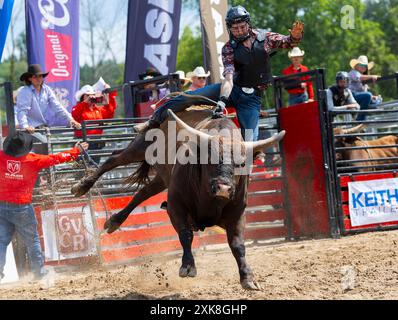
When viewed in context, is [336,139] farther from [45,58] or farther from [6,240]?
[6,240]

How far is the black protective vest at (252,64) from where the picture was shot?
712cm

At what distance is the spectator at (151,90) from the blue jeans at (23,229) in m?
3.10

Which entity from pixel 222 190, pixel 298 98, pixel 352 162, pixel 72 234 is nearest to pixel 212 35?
pixel 298 98

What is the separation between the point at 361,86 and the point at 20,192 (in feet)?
21.2

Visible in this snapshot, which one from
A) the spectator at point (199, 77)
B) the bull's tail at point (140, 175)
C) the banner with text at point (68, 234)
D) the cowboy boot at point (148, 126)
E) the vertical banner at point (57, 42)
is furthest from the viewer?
the vertical banner at point (57, 42)

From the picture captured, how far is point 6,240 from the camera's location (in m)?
7.93

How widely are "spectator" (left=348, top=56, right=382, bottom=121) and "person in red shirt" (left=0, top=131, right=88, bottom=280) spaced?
5691mm

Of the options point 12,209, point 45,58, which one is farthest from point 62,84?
point 12,209

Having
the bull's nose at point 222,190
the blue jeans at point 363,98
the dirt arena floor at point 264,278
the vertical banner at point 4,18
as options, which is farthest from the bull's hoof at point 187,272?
the blue jeans at point 363,98

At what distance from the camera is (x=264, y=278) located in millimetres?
6941

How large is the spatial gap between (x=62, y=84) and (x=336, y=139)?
4.16m

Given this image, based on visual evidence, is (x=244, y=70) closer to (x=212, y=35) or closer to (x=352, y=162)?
(x=212, y=35)

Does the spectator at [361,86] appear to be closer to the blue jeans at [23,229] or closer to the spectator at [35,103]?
the spectator at [35,103]

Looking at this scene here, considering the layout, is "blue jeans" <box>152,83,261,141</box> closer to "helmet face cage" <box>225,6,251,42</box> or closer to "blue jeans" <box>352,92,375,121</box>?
"helmet face cage" <box>225,6,251,42</box>
